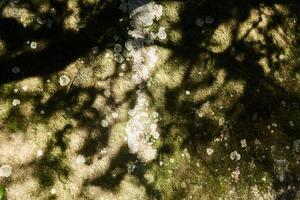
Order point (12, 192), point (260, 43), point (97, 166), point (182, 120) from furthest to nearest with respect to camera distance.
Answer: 1. point (260, 43)
2. point (182, 120)
3. point (97, 166)
4. point (12, 192)

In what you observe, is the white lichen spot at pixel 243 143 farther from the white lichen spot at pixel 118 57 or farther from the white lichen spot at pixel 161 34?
the white lichen spot at pixel 118 57

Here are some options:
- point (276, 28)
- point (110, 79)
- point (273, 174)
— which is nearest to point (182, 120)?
point (110, 79)

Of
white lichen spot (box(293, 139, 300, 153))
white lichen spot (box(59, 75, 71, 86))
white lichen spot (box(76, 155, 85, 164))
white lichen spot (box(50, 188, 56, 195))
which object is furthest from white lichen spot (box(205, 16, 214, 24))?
white lichen spot (box(50, 188, 56, 195))

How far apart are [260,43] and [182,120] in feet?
7.12

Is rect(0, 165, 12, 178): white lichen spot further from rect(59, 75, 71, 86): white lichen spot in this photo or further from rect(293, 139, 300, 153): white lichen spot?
rect(293, 139, 300, 153): white lichen spot

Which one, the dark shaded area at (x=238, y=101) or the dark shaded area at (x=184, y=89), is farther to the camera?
the dark shaded area at (x=238, y=101)

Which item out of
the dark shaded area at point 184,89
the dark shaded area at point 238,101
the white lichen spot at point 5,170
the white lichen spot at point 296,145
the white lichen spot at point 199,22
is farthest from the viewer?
the white lichen spot at point 199,22

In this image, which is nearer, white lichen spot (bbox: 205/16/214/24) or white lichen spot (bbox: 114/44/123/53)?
white lichen spot (bbox: 114/44/123/53)

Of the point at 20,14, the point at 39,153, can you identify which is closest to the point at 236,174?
the point at 39,153

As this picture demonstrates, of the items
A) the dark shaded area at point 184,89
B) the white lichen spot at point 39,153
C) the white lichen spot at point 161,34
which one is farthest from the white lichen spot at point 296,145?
the white lichen spot at point 39,153

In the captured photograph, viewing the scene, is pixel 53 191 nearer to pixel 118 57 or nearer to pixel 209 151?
pixel 118 57

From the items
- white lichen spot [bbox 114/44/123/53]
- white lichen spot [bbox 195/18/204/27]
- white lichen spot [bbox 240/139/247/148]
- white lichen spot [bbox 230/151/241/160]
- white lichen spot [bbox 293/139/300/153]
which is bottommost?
white lichen spot [bbox 230/151/241/160]

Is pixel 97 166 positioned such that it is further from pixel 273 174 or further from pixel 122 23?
pixel 273 174

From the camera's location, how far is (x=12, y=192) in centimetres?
584
